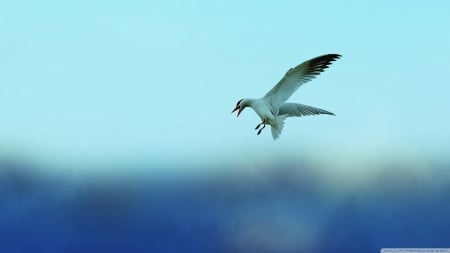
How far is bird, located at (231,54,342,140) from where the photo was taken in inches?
184

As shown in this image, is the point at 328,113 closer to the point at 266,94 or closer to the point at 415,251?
the point at 266,94

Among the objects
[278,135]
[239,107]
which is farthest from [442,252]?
[239,107]

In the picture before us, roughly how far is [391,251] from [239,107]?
1.43 meters

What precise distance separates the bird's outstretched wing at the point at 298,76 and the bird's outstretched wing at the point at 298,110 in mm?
142

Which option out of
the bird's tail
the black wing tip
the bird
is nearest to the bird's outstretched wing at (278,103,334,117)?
the bird

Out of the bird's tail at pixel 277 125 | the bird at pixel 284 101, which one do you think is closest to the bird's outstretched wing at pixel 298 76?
the bird at pixel 284 101

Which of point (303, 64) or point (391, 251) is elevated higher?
point (303, 64)

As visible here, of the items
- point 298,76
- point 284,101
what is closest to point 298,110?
point 284,101

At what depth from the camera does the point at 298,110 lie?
5031 millimetres

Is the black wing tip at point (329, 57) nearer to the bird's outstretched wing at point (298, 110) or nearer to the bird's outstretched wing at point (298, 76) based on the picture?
the bird's outstretched wing at point (298, 76)

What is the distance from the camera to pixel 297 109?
502 centimetres

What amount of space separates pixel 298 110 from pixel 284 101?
21cm

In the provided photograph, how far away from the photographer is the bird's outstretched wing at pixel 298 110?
4965 mm

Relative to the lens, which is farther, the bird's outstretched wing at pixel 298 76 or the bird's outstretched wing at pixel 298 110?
the bird's outstretched wing at pixel 298 110
